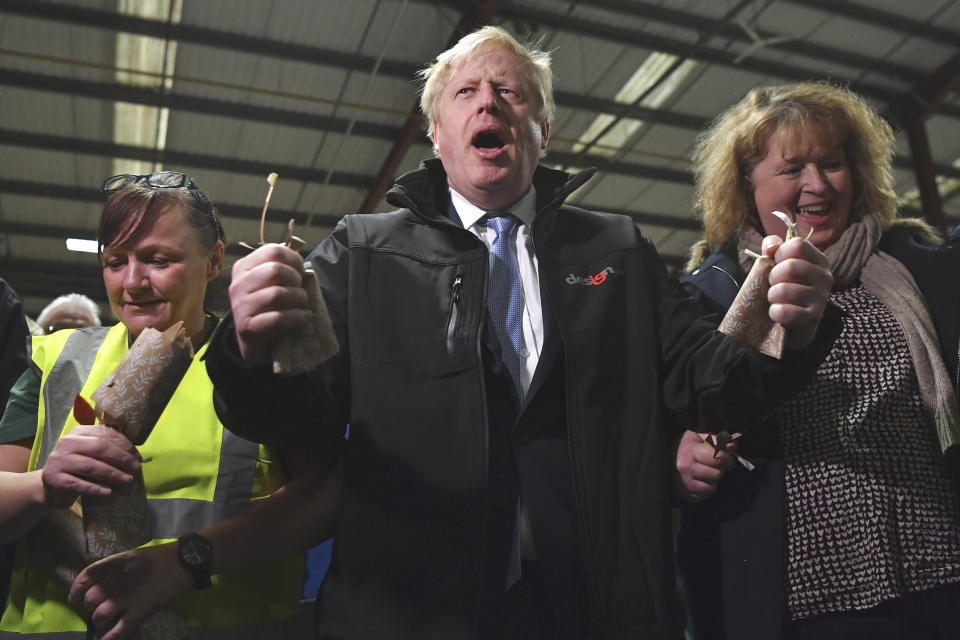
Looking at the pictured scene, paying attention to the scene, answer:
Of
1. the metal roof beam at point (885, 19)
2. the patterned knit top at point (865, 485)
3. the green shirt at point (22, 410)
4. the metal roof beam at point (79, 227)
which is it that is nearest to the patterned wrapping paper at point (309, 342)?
the green shirt at point (22, 410)

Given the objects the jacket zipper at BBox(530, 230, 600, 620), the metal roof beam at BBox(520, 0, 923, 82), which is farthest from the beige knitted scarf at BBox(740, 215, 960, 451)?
the metal roof beam at BBox(520, 0, 923, 82)

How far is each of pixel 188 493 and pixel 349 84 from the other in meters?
7.59

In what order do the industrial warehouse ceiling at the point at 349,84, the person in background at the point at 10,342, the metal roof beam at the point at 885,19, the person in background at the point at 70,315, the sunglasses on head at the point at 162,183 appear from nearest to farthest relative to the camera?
the person in background at the point at 10,342 < the sunglasses on head at the point at 162,183 < the person in background at the point at 70,315 < the industrial warehouse ceiling at the point at 349,84 < the metal roof beam at the point at 885,19

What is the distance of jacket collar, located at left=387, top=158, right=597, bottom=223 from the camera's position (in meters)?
1.64

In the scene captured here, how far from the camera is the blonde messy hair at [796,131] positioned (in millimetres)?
1927

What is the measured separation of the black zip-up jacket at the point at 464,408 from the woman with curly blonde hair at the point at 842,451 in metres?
0.20

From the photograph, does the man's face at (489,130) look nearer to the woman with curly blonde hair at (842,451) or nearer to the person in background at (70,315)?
the woman with curly blonde hair at (842,451)

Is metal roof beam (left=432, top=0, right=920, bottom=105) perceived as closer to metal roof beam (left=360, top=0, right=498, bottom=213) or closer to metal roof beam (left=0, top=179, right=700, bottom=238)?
metal roof beam (left=360, top=0, right=498, bottom=213)

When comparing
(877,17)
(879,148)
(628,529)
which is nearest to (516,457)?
(628,529)

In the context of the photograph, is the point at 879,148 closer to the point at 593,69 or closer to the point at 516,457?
the point at 516,457

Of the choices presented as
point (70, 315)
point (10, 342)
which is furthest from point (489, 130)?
point (70, 315)

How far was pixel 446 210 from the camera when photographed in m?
1.74

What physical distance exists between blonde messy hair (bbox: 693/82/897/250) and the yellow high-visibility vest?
1285 mm

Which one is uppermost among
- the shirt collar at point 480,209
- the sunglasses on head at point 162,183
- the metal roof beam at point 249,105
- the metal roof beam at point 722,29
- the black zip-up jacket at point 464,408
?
the metal roof beam at point 722,29
